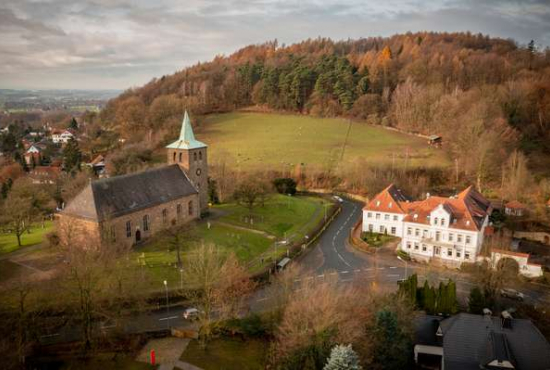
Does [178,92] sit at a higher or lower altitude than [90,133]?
higher

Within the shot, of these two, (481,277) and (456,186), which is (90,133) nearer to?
(456,186)

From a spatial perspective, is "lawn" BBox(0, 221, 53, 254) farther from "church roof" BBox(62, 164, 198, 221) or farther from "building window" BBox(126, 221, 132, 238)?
"building window" BBox(126, 221, 132, 238)

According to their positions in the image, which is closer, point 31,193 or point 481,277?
point 481,277

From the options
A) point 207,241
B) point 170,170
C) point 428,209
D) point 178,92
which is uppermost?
point 178,92

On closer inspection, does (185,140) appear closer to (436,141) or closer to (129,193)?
(129,193)

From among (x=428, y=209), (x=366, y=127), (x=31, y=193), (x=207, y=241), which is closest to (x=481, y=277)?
(x=428, y=209)

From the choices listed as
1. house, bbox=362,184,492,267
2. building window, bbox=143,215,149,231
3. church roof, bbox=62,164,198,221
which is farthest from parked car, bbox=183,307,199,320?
house, bbox=362,184,492,267

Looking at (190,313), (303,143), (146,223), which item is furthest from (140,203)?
(303,143)

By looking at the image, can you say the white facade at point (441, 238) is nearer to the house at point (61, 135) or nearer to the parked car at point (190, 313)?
the parked car at point (190, 313)
